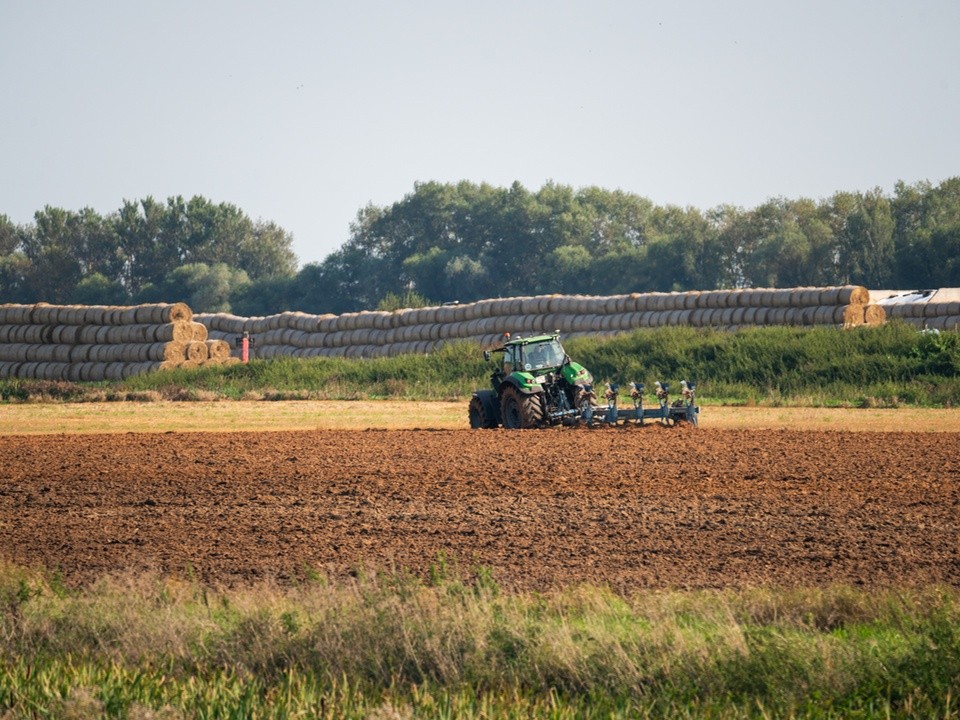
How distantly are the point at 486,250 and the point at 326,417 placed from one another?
55.2 meters

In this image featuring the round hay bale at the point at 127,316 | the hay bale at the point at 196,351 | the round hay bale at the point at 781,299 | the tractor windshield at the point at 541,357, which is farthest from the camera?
the round hay bale at the point at 127,316

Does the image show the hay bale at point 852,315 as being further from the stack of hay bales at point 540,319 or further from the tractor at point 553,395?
the tractor at point 553,395

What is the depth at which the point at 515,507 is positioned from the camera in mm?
14906

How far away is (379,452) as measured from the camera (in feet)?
68.1

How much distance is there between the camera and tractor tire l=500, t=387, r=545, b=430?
23.8m

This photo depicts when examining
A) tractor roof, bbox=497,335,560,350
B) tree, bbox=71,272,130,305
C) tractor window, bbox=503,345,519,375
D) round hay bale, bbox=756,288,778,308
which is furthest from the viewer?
tree, bbox=71,272,130,305

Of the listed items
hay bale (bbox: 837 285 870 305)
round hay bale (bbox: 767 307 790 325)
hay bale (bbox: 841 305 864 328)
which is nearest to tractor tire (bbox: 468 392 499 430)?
hay bale (bbox: 841 305 864 328)

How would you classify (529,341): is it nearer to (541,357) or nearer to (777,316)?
(541,357)

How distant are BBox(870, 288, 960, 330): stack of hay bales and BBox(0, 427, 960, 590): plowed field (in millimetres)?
19544

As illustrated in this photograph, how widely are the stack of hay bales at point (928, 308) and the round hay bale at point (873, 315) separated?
90 cm

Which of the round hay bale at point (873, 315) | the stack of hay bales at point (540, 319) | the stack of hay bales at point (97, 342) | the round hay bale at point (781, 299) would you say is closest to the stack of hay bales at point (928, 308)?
the round hay bale at point (873, 315)

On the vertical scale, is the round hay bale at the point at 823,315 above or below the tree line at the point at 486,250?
below

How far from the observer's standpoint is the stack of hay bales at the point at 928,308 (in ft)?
133

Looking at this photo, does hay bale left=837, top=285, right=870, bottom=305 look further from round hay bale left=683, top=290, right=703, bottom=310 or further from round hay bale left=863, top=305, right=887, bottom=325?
round hay bale left=683, top=290, right=703, bottom=310
